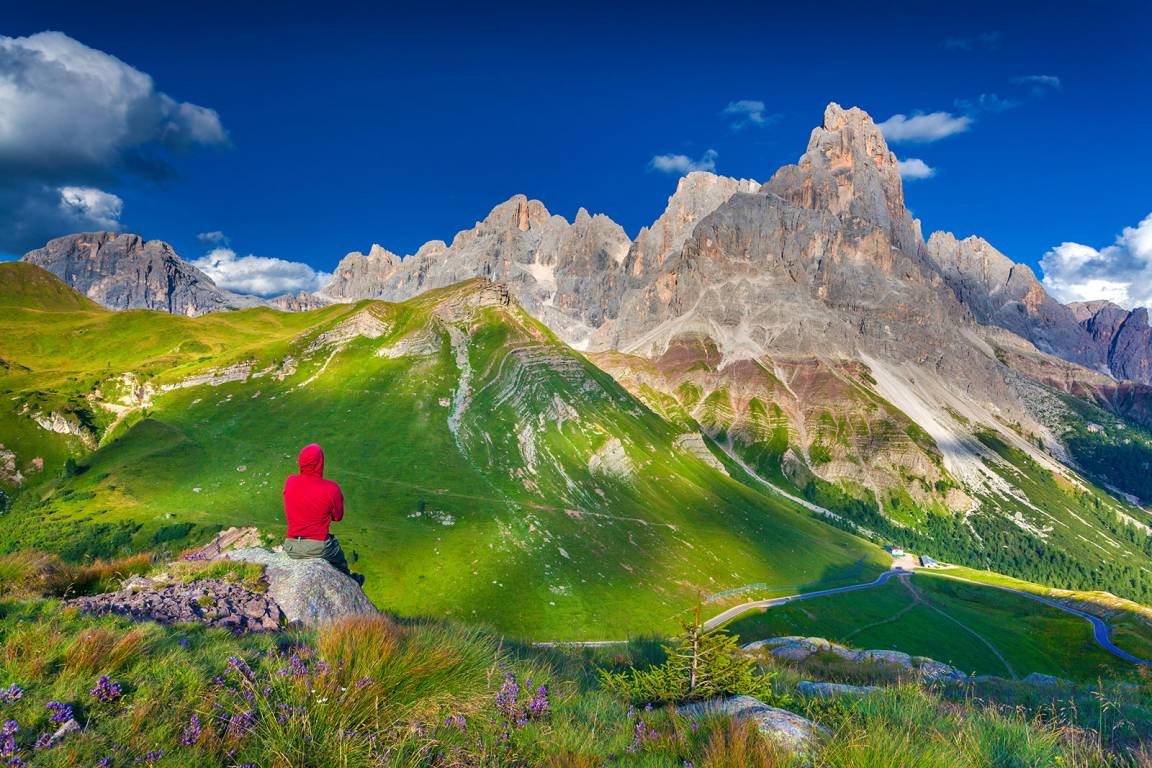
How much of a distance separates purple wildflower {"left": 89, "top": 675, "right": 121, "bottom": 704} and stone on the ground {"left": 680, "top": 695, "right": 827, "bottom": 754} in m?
7.03

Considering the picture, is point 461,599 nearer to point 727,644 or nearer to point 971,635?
point 727,644

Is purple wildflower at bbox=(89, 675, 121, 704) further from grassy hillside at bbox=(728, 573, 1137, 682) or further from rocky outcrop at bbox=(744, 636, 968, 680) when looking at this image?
grassy hillside at bbox=(728, 573, 1137, 682)

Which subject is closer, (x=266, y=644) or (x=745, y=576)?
(x=266, y=644)

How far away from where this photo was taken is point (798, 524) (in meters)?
167

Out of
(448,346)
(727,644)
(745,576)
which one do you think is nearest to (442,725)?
(727,644)

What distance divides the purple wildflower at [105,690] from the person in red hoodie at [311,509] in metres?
9.64

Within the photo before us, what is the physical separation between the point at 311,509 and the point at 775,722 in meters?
13.7

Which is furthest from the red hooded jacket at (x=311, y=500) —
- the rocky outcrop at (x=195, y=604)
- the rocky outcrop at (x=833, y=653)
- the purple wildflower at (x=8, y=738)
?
the rocky outcrop at (x=833, y=653)

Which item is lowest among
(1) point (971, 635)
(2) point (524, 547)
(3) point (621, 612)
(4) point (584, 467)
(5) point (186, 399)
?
(1) point (971, 635)

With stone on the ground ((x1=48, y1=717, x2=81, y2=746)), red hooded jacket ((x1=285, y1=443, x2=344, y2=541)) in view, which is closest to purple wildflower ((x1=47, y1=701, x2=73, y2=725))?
stone on the ground ((x1=48, y1=717, x2=81, y2=746))

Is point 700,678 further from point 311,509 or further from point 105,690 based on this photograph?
point 311,509

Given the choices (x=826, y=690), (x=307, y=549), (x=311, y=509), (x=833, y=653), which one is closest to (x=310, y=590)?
(x=307, y=549)

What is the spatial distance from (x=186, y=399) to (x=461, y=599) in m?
84.6

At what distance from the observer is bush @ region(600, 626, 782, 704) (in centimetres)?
983
